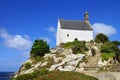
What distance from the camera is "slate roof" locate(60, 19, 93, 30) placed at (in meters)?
61.4

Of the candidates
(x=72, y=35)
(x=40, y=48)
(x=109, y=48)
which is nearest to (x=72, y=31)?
(x=72, y=35)

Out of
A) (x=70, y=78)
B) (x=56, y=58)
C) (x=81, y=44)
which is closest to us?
(x=70, y=78)

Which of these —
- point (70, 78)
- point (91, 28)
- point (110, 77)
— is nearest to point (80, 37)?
point (91, 28)

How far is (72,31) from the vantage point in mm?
60938

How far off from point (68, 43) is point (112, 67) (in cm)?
1343

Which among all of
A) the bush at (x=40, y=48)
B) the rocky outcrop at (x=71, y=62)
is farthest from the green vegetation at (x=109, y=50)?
the bush at (x=40, y=48)

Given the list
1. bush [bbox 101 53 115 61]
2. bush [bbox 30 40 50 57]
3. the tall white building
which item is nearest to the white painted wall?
the tall white building

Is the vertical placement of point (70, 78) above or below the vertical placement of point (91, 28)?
below

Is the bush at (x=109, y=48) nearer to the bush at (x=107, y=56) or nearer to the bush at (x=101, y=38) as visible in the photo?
the bush at (x=107, y=56)

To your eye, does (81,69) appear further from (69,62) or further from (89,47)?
(89,47)

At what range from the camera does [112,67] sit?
160ft

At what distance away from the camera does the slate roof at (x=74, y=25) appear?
2418 inches

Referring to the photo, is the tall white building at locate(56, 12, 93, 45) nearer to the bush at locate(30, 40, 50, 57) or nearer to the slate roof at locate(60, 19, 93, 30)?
the slate roof at locate(60, 19, 93, 30)

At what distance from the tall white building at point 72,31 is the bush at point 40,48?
5.13m
